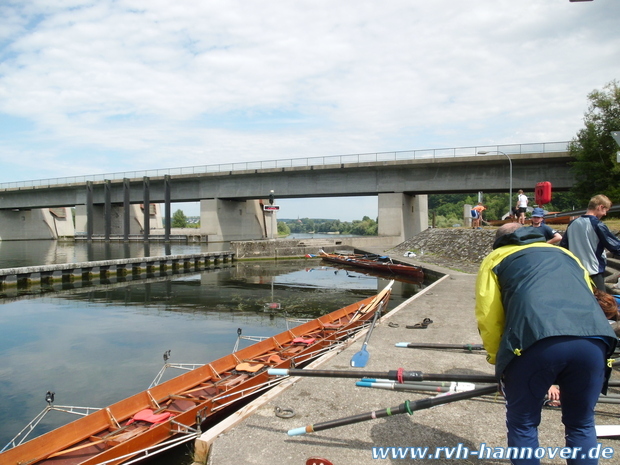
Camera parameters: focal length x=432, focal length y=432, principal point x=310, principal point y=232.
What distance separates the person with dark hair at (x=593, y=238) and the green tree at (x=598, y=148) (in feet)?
92.0

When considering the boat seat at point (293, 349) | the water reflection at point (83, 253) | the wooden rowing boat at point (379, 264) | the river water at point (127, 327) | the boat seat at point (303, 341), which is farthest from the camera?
the water reflection at point (83, 253)

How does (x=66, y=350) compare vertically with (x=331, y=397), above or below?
below

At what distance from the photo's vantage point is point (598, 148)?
30672 mm

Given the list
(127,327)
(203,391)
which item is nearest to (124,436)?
(203,391)

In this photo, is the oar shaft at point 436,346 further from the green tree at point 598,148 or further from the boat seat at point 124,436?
the green tree at point 598,148

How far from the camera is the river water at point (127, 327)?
8.38m

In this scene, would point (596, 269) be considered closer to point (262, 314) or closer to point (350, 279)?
point (262, 314)

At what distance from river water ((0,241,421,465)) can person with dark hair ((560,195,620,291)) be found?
6.05 m

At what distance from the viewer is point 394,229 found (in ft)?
140

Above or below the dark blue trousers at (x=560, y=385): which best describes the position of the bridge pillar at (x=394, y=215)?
above

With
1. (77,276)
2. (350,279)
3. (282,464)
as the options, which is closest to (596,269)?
(282,464)

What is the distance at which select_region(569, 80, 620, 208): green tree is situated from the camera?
98.1ft

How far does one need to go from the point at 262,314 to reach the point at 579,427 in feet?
43.6

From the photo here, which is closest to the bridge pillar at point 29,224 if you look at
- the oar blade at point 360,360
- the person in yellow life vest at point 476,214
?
the person in yellow life vest at point 476,214
